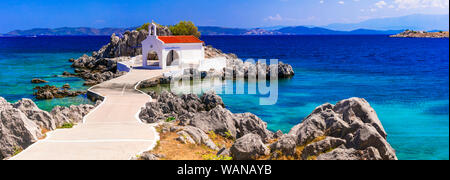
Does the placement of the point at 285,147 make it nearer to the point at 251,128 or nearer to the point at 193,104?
the point at 251,128

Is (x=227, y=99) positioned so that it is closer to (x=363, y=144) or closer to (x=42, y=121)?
(x=42, y=121)

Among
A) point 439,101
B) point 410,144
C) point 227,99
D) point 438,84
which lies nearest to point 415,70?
point 438,84

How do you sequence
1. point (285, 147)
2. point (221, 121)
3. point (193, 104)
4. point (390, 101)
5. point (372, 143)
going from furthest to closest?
point (390, 101) < point (193, 104) < point (221, 121) < point (372, 143) < point (285, 147)

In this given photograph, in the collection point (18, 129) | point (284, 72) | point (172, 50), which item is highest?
→ point (172, 50)

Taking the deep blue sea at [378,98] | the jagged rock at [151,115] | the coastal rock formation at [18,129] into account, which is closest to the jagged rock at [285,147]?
the deep blue sea at [378,98]

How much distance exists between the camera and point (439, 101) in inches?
1319

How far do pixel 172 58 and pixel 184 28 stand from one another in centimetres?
2876

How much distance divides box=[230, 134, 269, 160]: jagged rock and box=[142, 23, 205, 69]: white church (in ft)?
110

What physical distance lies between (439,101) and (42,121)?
29508 mm

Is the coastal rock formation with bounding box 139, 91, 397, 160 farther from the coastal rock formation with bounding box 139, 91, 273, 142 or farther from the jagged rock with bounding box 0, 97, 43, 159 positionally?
the jagged rock with bounding box 0, 97, 43, 159

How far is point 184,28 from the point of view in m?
78.5

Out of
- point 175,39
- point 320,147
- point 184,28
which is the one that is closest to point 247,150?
point 320,147

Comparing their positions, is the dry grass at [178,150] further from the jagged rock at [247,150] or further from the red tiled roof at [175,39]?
the red tiled roof at [175,39]

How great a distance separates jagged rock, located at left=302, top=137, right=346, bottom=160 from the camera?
1309 centimetres
